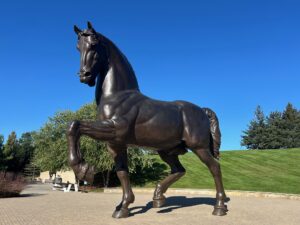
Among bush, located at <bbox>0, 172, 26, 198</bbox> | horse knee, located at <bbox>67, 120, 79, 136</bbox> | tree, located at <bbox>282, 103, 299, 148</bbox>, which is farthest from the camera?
tree, located at <bbox>282, 103, 299, 148</bbox>

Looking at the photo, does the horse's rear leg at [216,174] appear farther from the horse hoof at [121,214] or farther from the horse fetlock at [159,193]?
the horse hoof at [121,214]

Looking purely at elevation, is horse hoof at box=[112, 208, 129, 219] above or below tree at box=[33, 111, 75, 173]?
below

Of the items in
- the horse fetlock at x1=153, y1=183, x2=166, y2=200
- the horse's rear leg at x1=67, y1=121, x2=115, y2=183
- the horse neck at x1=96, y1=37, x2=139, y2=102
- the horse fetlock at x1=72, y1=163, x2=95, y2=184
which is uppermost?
the horse neck at x1=96, y1=37, x2=139, y2=102

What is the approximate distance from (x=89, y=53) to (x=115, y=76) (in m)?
0.82

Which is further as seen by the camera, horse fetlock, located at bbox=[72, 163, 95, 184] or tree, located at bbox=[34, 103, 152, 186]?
tree, located at bbox=[34, 103, 152, 186]

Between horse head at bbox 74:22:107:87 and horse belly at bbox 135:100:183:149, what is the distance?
4.26 ft

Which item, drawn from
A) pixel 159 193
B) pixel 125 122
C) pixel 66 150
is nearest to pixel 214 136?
pixel 159 193

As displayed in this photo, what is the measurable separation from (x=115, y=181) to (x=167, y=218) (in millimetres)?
23676

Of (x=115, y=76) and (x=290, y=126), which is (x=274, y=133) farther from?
(x=115, y=76)

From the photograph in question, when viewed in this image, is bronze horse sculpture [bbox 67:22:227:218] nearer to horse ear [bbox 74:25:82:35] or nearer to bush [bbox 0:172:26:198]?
horse ear [bbox 74:25:82:35]

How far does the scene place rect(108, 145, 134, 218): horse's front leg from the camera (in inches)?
294

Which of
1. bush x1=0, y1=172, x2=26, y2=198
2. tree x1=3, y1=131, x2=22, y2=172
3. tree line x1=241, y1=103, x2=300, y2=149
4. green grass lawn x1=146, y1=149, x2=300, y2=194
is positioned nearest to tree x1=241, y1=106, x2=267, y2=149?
tree line x1=241, y1=103, x2=300, y2=149

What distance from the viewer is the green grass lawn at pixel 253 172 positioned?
2552 centimetres

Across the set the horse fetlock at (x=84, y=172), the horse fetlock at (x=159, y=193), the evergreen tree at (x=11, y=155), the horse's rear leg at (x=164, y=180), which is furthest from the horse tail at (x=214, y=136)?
the evergreen tree at (x=11, y=155)
